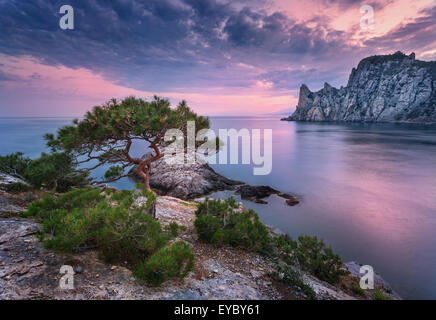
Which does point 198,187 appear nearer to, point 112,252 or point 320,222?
point 320,222

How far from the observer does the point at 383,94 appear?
354ft

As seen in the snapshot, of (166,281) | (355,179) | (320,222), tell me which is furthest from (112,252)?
(355,179)

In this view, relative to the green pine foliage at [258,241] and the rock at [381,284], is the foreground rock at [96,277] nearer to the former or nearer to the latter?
the green pine foliage at [258,241]

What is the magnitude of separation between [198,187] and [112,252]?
1411cm

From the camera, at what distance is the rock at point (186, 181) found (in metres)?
18.0

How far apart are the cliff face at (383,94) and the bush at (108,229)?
442ft

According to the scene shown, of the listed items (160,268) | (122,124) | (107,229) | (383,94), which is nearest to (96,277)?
(107,229)

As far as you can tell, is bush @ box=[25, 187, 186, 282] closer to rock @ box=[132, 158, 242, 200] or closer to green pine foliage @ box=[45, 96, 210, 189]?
green pine foliage @ box=[45, 96, 210, 189]

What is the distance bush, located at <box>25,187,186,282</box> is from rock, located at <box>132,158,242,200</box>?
12818 mm

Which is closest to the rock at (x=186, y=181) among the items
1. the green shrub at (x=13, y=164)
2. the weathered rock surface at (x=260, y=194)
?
the weathered rock surface at (x=260, y=194)

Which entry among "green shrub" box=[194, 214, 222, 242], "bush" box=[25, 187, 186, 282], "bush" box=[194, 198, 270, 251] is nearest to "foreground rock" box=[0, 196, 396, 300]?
"bush" box=[25, 187, 186, 282]

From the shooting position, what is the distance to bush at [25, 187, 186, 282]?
3.65 meters

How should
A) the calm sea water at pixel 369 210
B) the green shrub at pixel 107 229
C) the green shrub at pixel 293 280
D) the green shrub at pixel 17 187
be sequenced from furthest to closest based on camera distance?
the calm sea water at pixel 369 210 < the green shrub at pixel 17 187 < the green shrub at pixel 293 280 < the green shrub at pixel 107 229
